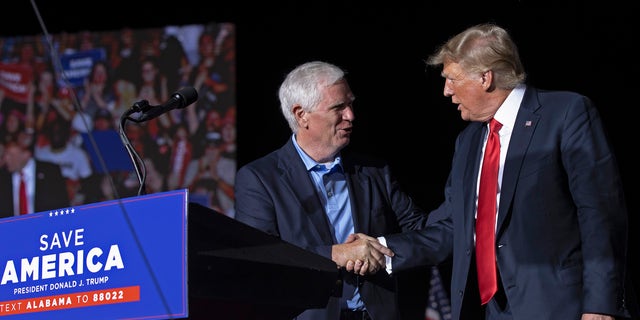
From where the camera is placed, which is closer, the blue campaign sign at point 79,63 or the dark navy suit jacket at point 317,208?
the dark navy suit jacket at point 317,208

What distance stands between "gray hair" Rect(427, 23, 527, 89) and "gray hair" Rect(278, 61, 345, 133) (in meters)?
0.65

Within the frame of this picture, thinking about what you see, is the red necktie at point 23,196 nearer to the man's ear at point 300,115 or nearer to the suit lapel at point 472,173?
the man's ear at point 300,115

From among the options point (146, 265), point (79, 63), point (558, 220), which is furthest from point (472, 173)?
point (79, 63)

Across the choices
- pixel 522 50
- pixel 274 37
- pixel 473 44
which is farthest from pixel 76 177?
pixel 473 44

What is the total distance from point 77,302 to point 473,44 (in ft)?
4.28

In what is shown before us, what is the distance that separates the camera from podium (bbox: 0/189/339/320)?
2.08 metres

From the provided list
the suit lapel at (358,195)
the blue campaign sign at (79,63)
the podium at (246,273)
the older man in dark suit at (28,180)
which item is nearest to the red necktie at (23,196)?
the older man in dark suit at (28,180)

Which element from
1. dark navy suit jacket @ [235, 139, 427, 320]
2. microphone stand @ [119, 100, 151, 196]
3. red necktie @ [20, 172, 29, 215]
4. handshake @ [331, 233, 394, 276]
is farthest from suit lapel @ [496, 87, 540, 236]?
red necktie @ [20, 172, 29, 215]

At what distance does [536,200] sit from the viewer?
262 cm

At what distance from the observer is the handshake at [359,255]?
3029 mm

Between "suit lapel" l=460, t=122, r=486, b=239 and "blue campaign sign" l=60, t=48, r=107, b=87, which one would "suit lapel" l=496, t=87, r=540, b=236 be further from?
"blue campaign sign" l=60, t=48, r=107, b=87

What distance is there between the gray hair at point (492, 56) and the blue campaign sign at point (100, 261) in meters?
1.08

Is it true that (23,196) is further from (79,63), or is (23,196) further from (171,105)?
(171,105)

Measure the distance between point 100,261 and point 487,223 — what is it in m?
1.06
